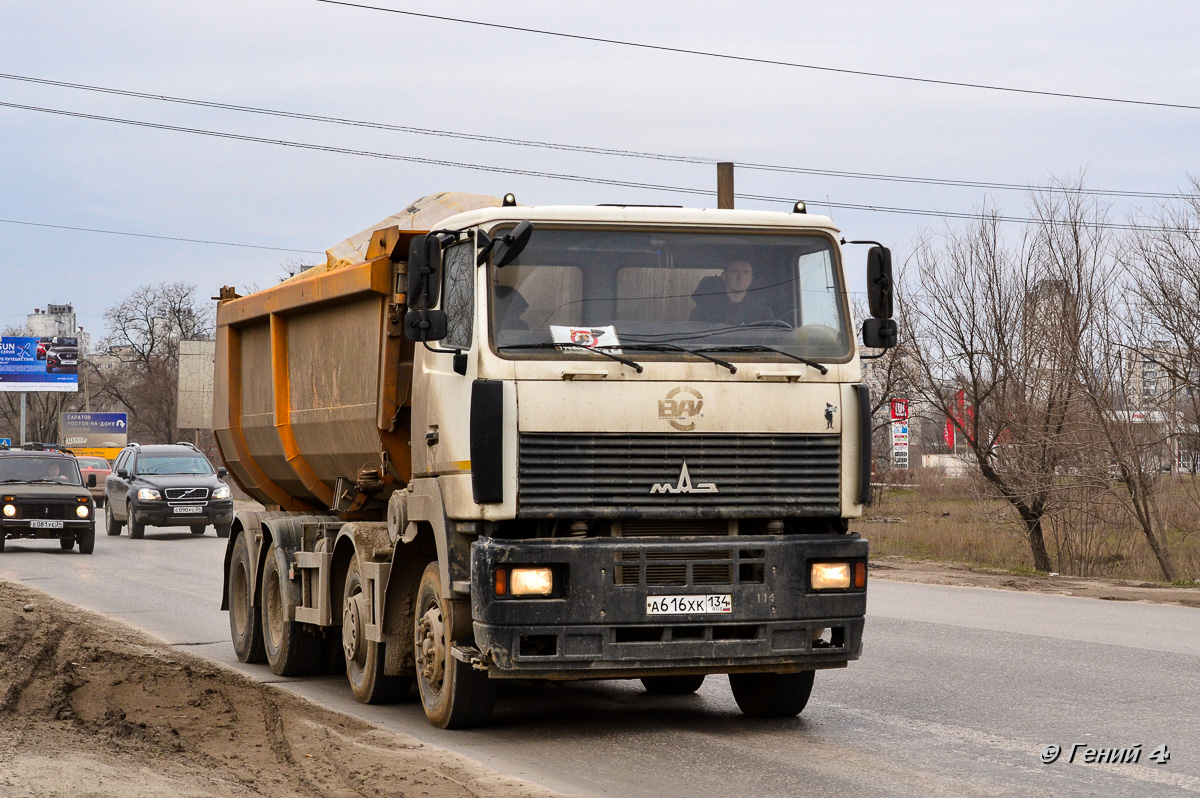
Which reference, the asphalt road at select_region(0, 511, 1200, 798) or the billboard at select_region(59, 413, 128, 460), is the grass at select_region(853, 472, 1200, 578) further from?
the billboard at select_region(59, 413, 128, 460)

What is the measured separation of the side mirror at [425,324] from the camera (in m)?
→ 7.77

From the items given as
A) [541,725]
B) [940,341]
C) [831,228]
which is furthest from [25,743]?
[940,341]

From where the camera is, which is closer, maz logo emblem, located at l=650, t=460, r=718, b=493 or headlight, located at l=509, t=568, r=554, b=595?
headlight, located at l=509, t=568, r=554, b=595

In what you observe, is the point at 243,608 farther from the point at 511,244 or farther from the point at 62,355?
the point at 62,355

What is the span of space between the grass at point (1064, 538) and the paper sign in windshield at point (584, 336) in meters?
13.2

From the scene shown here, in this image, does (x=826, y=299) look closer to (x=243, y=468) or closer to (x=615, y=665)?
(x=615, y=665)

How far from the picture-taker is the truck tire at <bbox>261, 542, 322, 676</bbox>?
1063cm

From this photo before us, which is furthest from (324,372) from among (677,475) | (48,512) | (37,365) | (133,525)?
(37,365)

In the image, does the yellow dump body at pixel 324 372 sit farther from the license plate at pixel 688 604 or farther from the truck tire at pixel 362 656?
the license plate at pixel 688 604

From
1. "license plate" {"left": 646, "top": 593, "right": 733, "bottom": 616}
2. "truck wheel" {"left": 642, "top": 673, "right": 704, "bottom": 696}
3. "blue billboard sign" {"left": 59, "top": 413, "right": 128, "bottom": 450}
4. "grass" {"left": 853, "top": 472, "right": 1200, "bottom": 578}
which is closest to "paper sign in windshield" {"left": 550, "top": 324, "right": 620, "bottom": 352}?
"license plate" {"left": 646, "top": 593, "right": 733, "bottom": 616}

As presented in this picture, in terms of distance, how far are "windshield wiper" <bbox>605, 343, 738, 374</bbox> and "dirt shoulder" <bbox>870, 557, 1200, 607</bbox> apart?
9555 millimetres

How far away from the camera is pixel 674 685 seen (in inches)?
381

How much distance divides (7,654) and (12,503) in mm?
15791

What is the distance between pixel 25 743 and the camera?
23.8 ft
